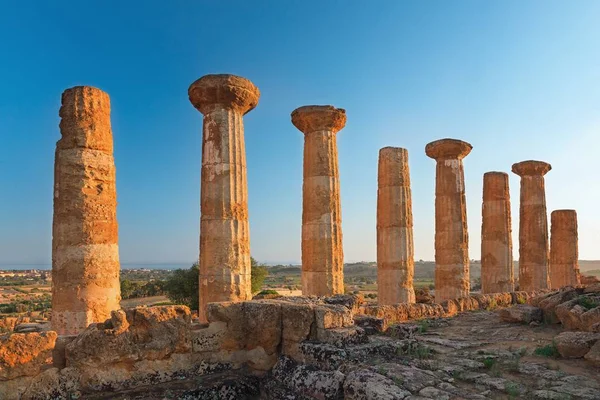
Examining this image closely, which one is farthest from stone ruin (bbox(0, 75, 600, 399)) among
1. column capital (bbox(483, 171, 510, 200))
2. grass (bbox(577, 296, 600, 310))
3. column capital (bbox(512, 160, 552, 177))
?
column capital (bbox(512, 160, 552, 177))

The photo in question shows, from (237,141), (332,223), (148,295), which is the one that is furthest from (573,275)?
(148,295)

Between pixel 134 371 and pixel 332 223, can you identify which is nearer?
pixel 134 371

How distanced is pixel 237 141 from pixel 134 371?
8.25 metres

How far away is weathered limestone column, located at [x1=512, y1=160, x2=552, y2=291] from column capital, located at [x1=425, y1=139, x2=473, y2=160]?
6308 millimetres

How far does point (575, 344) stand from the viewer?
7742 mm

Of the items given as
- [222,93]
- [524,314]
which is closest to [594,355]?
[524,314]

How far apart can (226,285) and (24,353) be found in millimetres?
7442

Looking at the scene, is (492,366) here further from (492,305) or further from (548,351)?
(492,305)

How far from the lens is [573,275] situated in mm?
28531

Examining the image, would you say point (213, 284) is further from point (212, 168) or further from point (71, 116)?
point (71, 116)

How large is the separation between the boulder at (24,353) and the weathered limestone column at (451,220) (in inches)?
702

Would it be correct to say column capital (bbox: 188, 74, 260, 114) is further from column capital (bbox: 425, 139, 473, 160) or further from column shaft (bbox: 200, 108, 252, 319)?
column capital (bbox: 425, 139, 473, 160)

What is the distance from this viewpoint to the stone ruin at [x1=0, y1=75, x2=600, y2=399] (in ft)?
22.3

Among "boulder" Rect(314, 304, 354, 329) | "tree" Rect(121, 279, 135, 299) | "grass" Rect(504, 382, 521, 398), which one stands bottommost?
"tree" Rect(121, 279, 135, 299)
